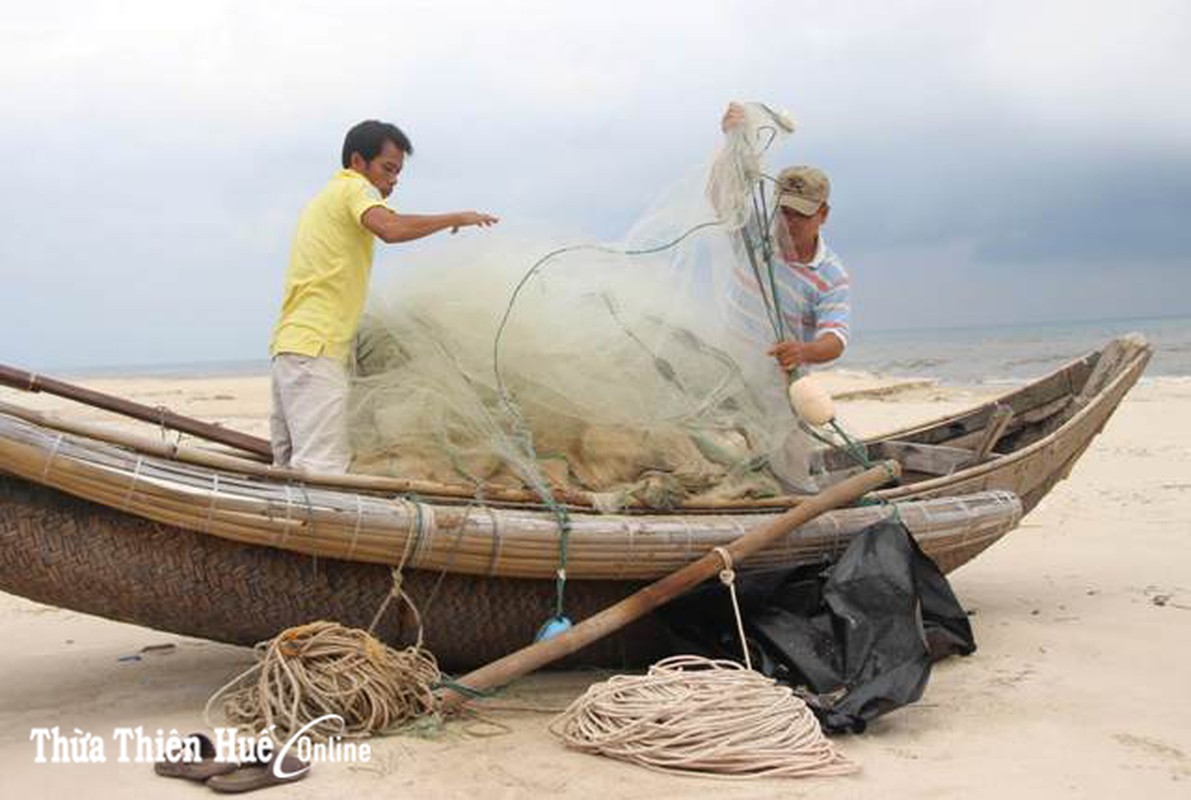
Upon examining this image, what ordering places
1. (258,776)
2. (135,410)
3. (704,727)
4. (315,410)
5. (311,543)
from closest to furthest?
(258,776), (704,727), (311,543), (315,410), (135,410)

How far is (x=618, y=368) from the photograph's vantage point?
4.27 metres

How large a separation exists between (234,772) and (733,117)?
108 inches

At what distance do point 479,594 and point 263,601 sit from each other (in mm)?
659

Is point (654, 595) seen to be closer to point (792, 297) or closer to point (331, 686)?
point (331, 686)

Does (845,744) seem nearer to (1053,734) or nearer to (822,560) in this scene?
(1053,734)

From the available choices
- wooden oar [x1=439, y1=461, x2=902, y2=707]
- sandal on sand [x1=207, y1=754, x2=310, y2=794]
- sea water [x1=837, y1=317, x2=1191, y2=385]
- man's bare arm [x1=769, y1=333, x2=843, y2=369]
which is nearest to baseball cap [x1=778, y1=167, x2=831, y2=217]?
man's bare arm [x1=769, y1=333, x2=843, y2=369]

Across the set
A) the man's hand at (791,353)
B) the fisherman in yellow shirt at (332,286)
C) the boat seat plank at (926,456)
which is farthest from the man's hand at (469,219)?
the boat seat plank at (926,456)

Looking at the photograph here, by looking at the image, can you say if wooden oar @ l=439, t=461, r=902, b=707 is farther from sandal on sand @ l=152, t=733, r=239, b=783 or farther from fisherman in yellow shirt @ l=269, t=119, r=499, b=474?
fisherman in yellow shirt @ l=269, t=119, r=499, b=474

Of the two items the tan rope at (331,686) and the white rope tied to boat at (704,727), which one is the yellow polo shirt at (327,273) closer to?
the tan rope at (331,686)

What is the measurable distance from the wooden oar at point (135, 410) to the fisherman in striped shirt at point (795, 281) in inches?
72.6

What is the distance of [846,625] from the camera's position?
3766mm

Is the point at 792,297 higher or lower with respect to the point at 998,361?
higher

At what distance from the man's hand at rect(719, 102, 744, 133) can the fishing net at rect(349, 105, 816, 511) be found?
0.02 metres

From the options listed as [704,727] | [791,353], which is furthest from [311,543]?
[791,353]
